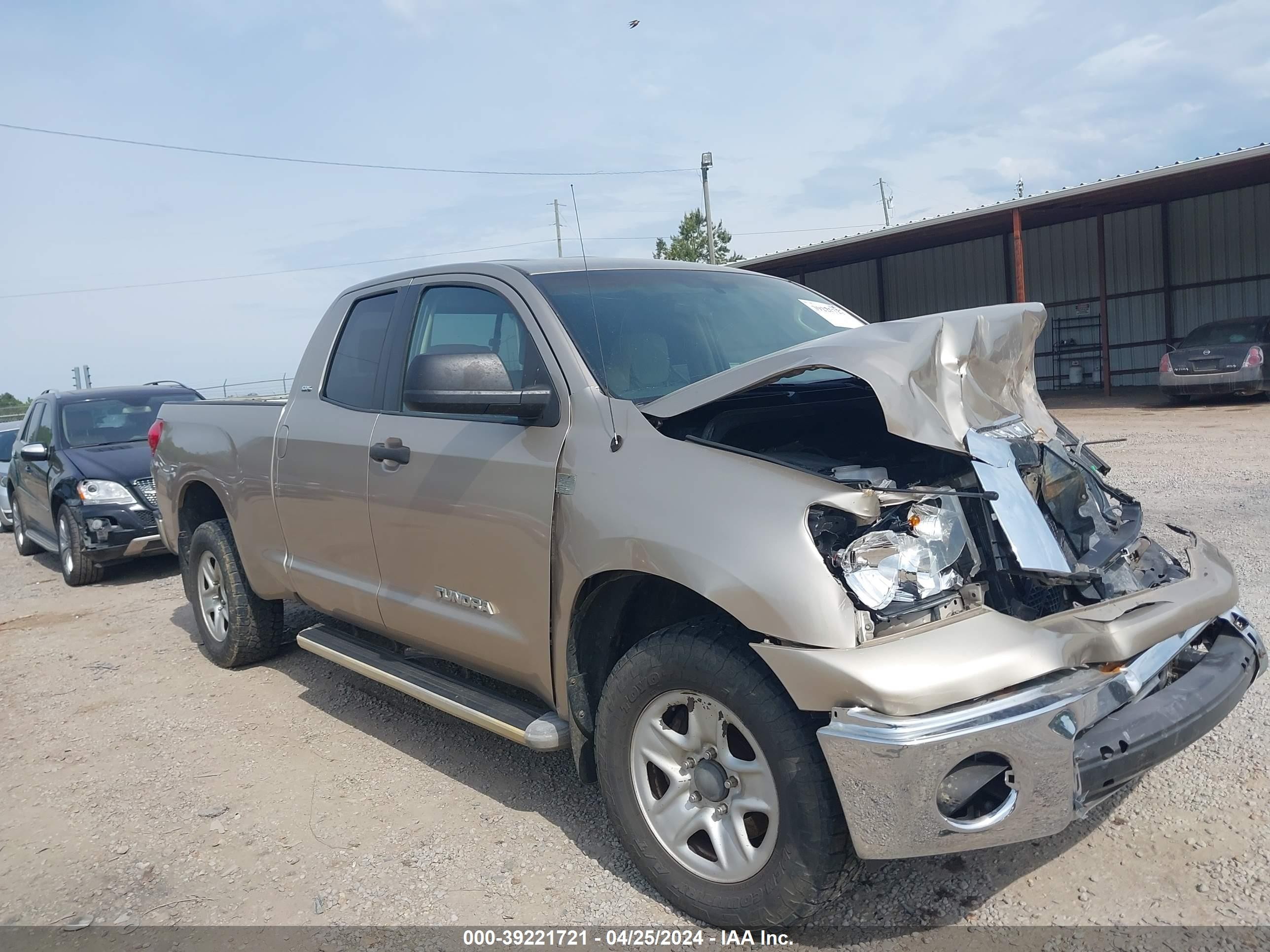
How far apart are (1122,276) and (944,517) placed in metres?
24.5

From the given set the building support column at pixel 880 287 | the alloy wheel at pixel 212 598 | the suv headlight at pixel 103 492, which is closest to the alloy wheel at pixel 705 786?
the alloy wheel at pixel 212 598

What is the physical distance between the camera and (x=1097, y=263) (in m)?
23.8

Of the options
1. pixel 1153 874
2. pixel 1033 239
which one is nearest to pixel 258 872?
pixel 1153 874

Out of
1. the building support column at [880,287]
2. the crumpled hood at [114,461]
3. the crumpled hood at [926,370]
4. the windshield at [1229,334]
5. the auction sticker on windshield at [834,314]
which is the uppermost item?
the building support column at [880,287]

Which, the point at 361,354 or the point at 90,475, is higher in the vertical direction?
the point at 361,354

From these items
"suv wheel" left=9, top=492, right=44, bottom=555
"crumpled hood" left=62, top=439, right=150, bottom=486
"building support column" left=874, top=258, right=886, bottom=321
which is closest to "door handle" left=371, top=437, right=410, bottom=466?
"crumpled hood" left=62, top=439, right=150, bottom=486

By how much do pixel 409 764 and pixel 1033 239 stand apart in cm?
2523

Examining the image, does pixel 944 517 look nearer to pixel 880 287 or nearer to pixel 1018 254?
pixel 1018 254

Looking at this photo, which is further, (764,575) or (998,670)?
(764,575)

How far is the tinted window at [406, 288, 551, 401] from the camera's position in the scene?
339 cm

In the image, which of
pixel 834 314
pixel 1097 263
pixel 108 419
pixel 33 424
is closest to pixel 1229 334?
pixel 1097 263

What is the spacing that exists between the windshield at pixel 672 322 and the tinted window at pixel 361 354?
97 centimetres

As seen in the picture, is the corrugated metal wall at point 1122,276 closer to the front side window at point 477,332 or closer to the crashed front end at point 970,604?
the front side window at point 477,332

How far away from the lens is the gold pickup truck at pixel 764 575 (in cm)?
231
